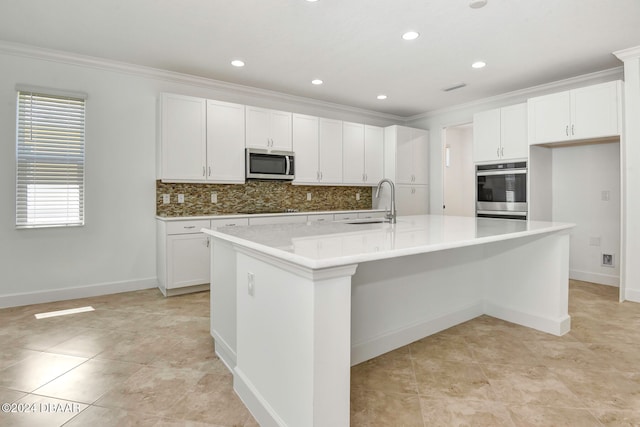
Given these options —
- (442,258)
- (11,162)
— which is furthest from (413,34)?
(11,162)

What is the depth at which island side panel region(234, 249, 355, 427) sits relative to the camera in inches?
50.1

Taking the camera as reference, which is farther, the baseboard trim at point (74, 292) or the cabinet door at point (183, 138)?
the cabinet door at point (183, 138)

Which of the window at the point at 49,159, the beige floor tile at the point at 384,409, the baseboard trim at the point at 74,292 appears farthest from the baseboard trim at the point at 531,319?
the window at the point at 49,159

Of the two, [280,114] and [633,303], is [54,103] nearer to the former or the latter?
[280,114]

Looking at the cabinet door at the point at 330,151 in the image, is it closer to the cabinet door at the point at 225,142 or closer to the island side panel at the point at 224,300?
the cabinet door at the point at 225,142

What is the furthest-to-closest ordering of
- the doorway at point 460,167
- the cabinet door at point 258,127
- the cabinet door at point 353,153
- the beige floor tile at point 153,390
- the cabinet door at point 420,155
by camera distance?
the doorway at point 460,167, the cabinet door at point 420,155, the cabinet door at point 353,153, the cabinet door at point 258,127, the beige floor tile at point 153,390

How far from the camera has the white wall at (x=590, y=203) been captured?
13.7 feet

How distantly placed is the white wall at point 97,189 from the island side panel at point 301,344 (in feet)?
9.95

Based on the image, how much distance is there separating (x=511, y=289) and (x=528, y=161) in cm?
223

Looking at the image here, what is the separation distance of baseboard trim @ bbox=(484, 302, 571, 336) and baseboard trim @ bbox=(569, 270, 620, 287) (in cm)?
213

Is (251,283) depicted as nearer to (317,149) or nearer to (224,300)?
(224,300)

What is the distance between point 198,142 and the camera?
4.08 metres

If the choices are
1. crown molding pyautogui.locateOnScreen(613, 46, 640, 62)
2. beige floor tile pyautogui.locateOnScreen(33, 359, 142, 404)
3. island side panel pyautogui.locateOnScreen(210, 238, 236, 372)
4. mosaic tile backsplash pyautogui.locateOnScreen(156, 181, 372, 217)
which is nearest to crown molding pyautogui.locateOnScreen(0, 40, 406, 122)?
mosaic tile backsplash pyautogui.locateOnScreen(156, 181, 372, 217)

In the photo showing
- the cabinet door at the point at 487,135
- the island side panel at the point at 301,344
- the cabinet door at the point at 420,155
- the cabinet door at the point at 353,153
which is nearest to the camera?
the island side panel at the point at 301,344
